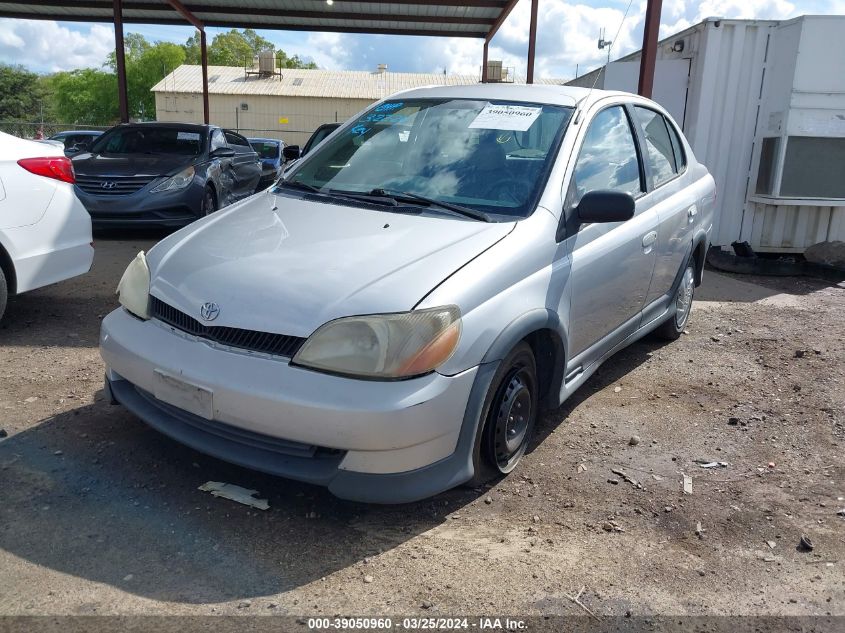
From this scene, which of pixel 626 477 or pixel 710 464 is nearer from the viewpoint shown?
pixel 626 477

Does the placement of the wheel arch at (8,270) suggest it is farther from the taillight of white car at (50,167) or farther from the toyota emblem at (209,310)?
the toyota emblem at (209,310)

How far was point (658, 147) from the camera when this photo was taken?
486 centimetres

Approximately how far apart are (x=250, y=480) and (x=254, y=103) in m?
45.2

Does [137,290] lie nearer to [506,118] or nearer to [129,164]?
[506,118]

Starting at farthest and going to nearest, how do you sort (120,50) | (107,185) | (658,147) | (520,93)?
(120,50) < (107,185) < (658,147) < (520,93)

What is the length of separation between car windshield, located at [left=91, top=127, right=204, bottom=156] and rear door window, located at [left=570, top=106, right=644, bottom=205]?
6.68m

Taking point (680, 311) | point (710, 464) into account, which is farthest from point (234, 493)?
point (680, 311)

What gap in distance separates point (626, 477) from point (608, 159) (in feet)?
5.82

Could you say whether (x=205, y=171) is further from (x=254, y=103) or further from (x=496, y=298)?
(x=254, y=103)

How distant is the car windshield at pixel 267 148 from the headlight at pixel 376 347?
1733 cm

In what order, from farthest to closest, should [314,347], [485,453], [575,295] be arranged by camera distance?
1. [575,295]
2. [485,453]
3. [314,347]

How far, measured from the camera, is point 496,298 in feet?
9.82

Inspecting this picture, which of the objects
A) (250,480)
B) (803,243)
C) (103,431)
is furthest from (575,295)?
(803,243)

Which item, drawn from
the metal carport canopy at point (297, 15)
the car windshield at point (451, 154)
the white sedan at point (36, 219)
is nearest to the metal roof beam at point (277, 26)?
the metal carport canopy at point (297, 15)
